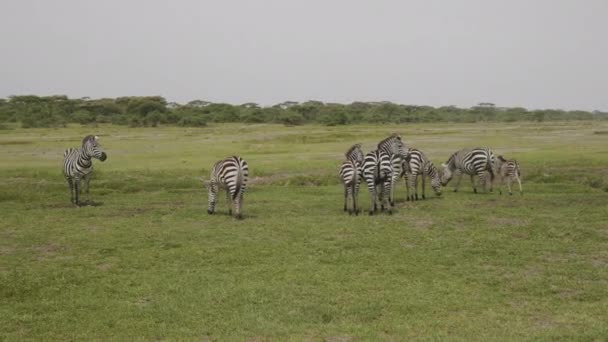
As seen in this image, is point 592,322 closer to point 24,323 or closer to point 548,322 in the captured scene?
point 548,322

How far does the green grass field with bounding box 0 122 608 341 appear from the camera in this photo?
934cm

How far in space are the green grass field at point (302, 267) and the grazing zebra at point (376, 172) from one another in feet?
2.88

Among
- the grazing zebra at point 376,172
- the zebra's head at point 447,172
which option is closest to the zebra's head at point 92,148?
the grazing zebra at point 376,172

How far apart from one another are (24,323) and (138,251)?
4651 millimetres

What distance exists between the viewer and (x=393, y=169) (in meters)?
20.1

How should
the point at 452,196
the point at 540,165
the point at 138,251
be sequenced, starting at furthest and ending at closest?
the point at 540,165 < the point at 452,196 < the point at 138,251

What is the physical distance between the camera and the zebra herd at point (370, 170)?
18.7m

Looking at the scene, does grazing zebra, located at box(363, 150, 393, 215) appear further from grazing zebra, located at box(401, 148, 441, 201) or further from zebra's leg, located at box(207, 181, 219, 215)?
zebra's leg, located at box(207, 181, 219, 215)

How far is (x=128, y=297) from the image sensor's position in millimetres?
10727

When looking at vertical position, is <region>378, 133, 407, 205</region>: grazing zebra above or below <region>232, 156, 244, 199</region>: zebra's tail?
above

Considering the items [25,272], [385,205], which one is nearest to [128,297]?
[25,272]

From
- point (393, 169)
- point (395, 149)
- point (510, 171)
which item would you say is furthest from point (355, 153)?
point (510, 171)

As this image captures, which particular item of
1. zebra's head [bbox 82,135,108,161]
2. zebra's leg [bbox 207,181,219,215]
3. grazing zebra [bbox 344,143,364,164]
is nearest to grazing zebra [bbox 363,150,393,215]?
grazing zebra [bbox 344,143,364,164]

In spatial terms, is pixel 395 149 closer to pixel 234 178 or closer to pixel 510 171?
pixel 510 171
